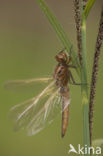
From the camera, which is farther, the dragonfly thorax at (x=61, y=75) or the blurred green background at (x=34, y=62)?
the blurred green background at (x=34, y=62)

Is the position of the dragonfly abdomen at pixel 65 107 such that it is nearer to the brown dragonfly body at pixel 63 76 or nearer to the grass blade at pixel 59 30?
the brown dragonfly body at pixel 63 76

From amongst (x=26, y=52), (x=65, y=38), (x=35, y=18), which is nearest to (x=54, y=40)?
(x=26, y=52)

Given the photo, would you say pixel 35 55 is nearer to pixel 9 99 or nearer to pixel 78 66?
pixel 9 99

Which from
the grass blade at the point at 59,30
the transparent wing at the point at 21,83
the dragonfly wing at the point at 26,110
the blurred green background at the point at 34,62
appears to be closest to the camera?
the grass blade at the point at 59,30

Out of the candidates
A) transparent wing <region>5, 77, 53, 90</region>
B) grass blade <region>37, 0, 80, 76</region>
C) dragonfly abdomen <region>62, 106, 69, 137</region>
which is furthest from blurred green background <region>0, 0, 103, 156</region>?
grass blade <region>37, 0, 80, 76</region>

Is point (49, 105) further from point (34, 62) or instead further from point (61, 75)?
point (34, 62)

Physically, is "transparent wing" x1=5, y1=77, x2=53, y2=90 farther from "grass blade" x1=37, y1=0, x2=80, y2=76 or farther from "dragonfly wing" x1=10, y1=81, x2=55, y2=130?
"grass blade" x1=37, y1=0, x2=80, y2=76

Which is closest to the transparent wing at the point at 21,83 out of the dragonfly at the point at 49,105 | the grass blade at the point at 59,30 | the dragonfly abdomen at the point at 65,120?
the dragonfly at the point at 49,105
